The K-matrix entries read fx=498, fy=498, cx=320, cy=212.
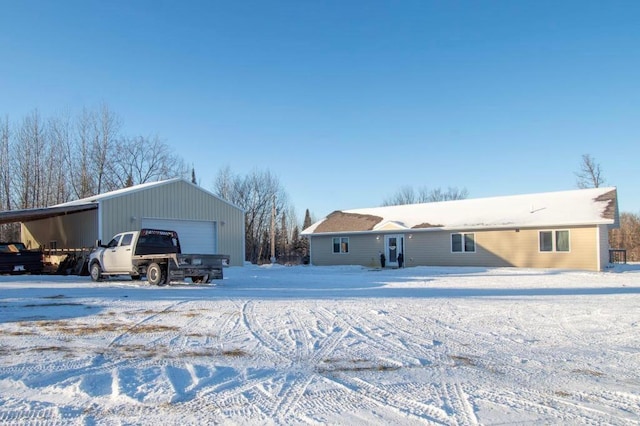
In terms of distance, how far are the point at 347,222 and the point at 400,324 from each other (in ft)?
79.3

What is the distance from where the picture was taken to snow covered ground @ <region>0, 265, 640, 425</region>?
4.31 metres

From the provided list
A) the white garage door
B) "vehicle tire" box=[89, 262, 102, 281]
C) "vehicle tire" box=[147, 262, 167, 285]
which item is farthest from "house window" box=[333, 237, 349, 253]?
"vehicle tire" box=[147, 262, 167, 285]

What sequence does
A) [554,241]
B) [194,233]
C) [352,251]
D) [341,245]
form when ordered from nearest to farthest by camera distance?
1. [554,241]
2. [194,233]
3. [352,251]
4. [341,245]

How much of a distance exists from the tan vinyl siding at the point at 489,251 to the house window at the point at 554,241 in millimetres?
204

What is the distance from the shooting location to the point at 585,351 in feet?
21.9

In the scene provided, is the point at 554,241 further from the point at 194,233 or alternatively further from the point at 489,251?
the point at 194,233

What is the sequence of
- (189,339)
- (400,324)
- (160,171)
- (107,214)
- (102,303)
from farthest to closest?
(160,171)
(107,214)
(102,303)
(400,324)
(189,339)

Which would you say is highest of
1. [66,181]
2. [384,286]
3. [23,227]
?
[66,181]

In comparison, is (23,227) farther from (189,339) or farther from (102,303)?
(189,339)

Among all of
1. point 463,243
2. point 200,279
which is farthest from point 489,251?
point 200,279

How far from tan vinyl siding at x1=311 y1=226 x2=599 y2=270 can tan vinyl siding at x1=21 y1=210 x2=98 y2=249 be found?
1521cm

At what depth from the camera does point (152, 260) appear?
16.1 meters

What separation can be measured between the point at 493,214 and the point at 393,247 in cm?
608

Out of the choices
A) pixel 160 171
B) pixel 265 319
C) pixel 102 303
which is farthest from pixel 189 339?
pixel 160 171
